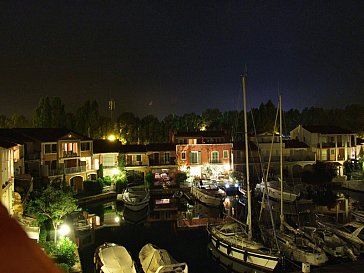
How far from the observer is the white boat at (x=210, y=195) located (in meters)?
36.8

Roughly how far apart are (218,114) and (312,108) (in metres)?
25.1

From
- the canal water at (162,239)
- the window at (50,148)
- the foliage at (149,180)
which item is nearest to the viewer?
the canal water at (162,239)

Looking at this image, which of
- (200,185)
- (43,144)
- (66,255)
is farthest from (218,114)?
(66,255)

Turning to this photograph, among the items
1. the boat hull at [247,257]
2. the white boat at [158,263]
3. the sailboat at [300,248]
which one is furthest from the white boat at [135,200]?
the white boat at [158,263]

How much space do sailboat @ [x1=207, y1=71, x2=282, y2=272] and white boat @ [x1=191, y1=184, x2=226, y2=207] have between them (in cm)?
1244

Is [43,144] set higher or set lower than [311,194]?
higher

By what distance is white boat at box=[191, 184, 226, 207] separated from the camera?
36812 millimetres

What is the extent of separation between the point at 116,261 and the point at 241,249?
7.31 metres

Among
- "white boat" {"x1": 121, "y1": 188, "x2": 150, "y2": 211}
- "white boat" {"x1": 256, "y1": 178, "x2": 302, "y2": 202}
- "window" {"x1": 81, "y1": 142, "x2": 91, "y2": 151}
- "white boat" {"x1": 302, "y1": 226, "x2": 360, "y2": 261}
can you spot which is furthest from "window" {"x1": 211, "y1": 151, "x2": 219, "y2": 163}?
"white boat" {"x1": 302, "y1": 226, "x2": 360, "y2": 261}

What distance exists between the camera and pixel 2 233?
4.73 ft

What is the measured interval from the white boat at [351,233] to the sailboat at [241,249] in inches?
251

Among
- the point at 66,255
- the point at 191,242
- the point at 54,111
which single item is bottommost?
the point at 191,242

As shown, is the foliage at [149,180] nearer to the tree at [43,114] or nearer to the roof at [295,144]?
the roof at [295,144]

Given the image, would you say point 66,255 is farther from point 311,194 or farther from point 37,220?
point 311,194
